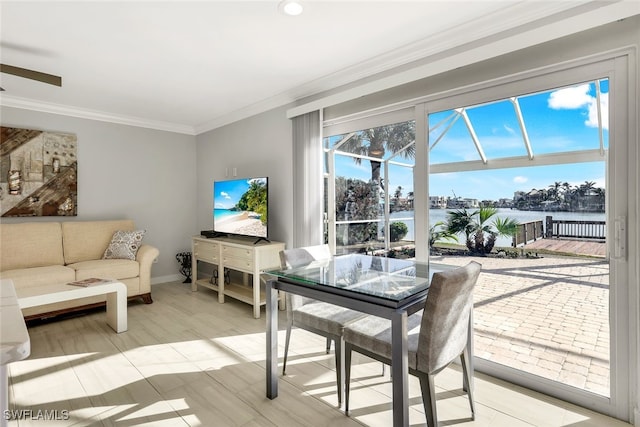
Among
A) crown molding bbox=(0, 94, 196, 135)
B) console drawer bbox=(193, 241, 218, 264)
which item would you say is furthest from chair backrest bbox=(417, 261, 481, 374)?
crown molding bbox=(0, 94, 196, 135)

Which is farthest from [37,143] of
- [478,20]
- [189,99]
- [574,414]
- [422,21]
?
[574,414]

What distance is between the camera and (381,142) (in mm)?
3094

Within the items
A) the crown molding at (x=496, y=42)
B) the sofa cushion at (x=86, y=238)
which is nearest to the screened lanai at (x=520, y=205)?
the crown molding at (x=496, y=42)

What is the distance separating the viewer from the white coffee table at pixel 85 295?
2754mm

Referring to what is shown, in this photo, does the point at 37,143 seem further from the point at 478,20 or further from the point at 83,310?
the point at 478,20

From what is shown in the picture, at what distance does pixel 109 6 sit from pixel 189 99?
6.01 ft

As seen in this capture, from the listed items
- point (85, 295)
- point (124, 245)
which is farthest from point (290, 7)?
point (124, 245)

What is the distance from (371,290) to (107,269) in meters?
3.32

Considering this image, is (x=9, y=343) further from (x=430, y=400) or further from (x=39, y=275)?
(x=39, y=275)

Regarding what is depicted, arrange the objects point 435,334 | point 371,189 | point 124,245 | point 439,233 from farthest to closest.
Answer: point 124,245 → point 371,189 → point 439,233 → point 435,334

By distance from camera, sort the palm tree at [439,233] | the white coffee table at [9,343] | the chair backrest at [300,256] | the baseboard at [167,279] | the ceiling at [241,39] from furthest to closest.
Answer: the baseboard at [167,279]
the palm tree at [439,233]
the chair backrest at [300,256]
the ceiling at [241,39]
the white coffee table at [9,343]

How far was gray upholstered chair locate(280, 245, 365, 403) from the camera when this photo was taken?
2.03m

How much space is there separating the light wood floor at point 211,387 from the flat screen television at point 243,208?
1139 millimetres

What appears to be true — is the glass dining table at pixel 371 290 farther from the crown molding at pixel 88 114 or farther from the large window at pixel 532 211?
the crown molding at pixel 88 114
